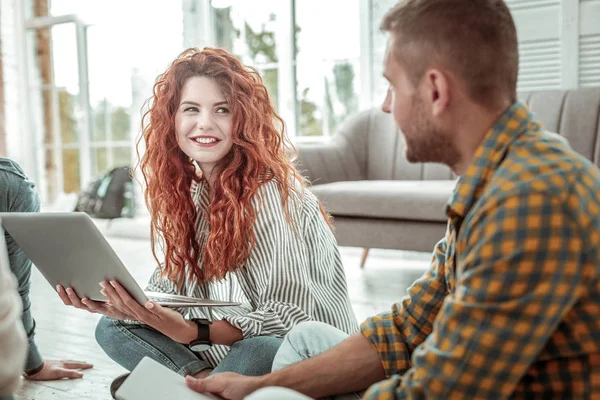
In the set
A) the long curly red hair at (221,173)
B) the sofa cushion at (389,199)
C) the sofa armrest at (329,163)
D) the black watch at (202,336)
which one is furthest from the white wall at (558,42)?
the black watch at (202,336)

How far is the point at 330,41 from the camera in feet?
15.6

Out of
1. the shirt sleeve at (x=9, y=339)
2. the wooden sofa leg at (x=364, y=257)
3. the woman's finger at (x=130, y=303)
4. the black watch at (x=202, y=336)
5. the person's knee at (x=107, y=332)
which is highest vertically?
the shirt sleeve at (x=9, y=339)

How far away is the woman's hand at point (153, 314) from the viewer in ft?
4.42

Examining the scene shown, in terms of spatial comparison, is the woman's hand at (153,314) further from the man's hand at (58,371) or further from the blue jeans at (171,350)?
the man's hand at (58,371)

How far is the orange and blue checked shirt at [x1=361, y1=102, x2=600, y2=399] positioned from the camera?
0.69 meters

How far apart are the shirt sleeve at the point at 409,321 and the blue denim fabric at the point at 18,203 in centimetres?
116

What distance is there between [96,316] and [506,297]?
8.51ft

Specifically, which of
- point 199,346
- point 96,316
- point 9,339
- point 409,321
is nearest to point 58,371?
point 199,346

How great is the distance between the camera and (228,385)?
43.0 inches

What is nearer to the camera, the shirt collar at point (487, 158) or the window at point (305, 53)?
the shirt collar at point (487, 158)

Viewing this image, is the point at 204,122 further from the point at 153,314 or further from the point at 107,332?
the point at 107,332

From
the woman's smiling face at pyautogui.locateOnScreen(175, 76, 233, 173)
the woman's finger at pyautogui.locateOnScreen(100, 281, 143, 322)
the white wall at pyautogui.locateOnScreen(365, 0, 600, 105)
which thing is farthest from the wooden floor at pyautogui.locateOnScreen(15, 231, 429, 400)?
the white wall at pyautogui.locateOnScreen(365, 0, 600, 105)

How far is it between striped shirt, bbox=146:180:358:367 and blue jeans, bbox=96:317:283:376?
0.14 feet

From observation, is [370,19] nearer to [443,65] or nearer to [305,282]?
[305,282]
